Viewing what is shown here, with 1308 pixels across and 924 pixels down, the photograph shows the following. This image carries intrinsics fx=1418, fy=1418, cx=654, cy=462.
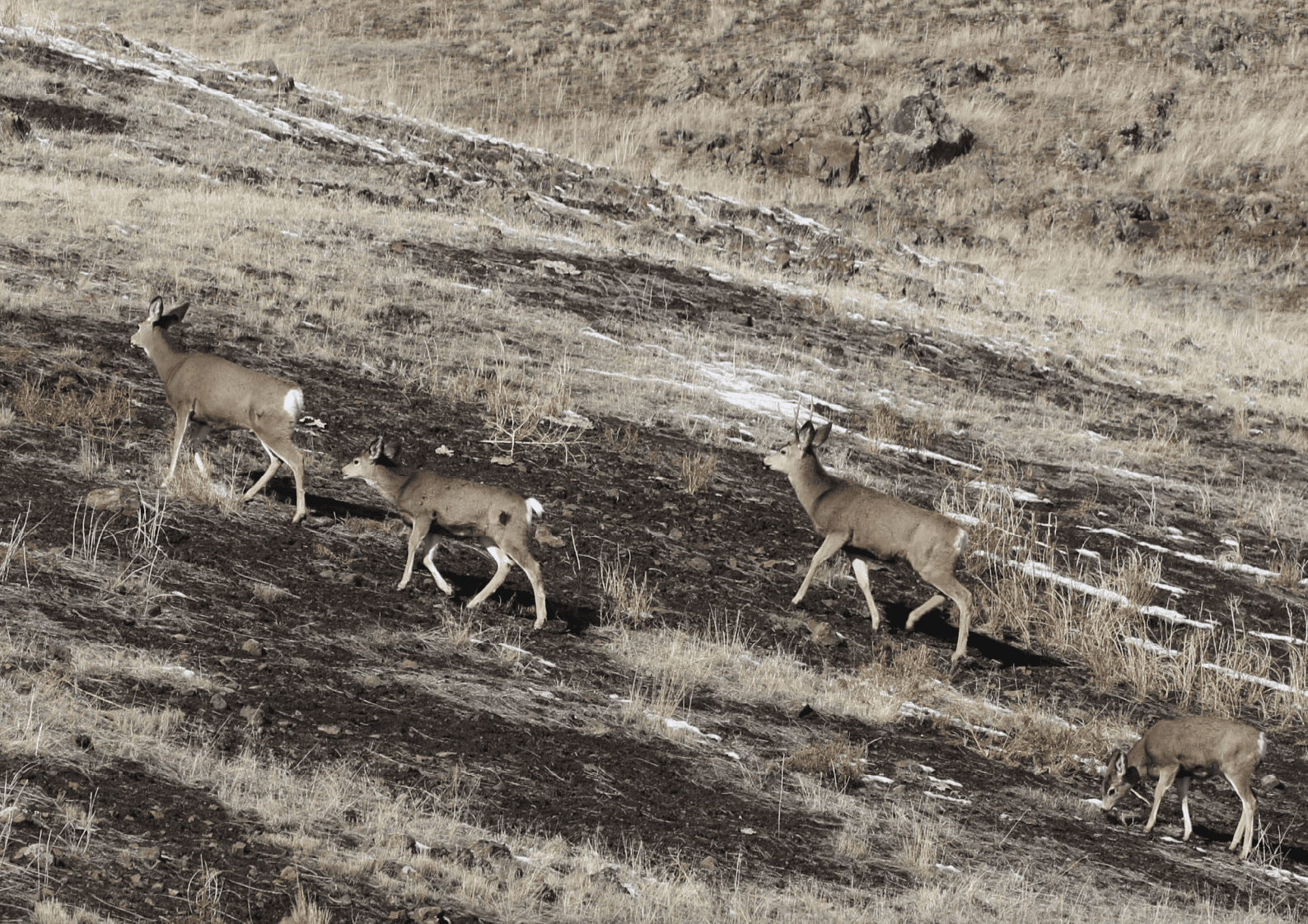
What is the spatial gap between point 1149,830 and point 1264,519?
337 inches

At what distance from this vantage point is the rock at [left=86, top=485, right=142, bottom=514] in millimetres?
9695

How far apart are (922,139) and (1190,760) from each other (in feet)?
95.1

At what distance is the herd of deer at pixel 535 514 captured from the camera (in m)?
8.57

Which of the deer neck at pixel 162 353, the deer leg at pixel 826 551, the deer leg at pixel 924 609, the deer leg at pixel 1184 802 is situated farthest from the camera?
the deer leg at pixel 924 609

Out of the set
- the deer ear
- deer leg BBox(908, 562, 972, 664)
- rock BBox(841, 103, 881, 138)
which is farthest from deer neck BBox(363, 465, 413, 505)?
rock BBox(841, 103, 881, 138)

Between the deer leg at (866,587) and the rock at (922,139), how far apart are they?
83.7 feet

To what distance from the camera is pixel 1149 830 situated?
28.0 feet

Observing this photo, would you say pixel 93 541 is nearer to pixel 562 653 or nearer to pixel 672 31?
pixel 562 653

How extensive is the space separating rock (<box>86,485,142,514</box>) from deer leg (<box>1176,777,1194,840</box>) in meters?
7.04

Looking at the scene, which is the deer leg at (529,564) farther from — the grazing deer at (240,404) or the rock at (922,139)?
the rock at (922,139)

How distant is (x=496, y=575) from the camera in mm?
9711

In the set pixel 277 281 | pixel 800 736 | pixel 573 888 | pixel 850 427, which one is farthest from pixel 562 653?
pixel 277 281

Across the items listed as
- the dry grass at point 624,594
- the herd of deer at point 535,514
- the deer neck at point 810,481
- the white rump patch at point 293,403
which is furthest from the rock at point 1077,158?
the white rump patch at point 293,403

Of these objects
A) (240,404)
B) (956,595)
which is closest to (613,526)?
(956,595)
